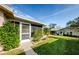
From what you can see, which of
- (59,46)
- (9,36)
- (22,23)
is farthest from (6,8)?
(59,46)

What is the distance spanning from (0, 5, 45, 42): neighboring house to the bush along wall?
0.17 meters

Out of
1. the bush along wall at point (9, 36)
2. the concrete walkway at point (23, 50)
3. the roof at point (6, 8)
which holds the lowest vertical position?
the concrete walkway at point (23, 50)

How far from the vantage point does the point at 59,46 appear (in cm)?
475

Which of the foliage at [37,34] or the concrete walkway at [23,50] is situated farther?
the foliage at [37,34]

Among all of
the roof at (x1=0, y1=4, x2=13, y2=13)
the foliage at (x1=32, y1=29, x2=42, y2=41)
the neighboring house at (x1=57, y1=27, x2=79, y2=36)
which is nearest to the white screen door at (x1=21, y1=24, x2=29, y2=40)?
the foliage at (x1=32, y1=29, x2=42, y2=41)

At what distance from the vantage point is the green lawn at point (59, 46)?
4672 mm

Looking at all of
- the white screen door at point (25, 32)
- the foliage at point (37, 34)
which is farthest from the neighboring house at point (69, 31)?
the white screen door at point (25, 32)

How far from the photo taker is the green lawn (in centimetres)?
467

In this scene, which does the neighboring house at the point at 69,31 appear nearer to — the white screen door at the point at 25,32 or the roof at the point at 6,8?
the white screen door at the point at 25,32

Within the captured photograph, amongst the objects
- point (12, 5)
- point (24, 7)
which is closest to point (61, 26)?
point (24, 7)

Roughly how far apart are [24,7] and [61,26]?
1.21 metres

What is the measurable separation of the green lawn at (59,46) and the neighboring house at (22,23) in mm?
611

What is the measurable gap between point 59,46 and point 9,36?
1507mm
